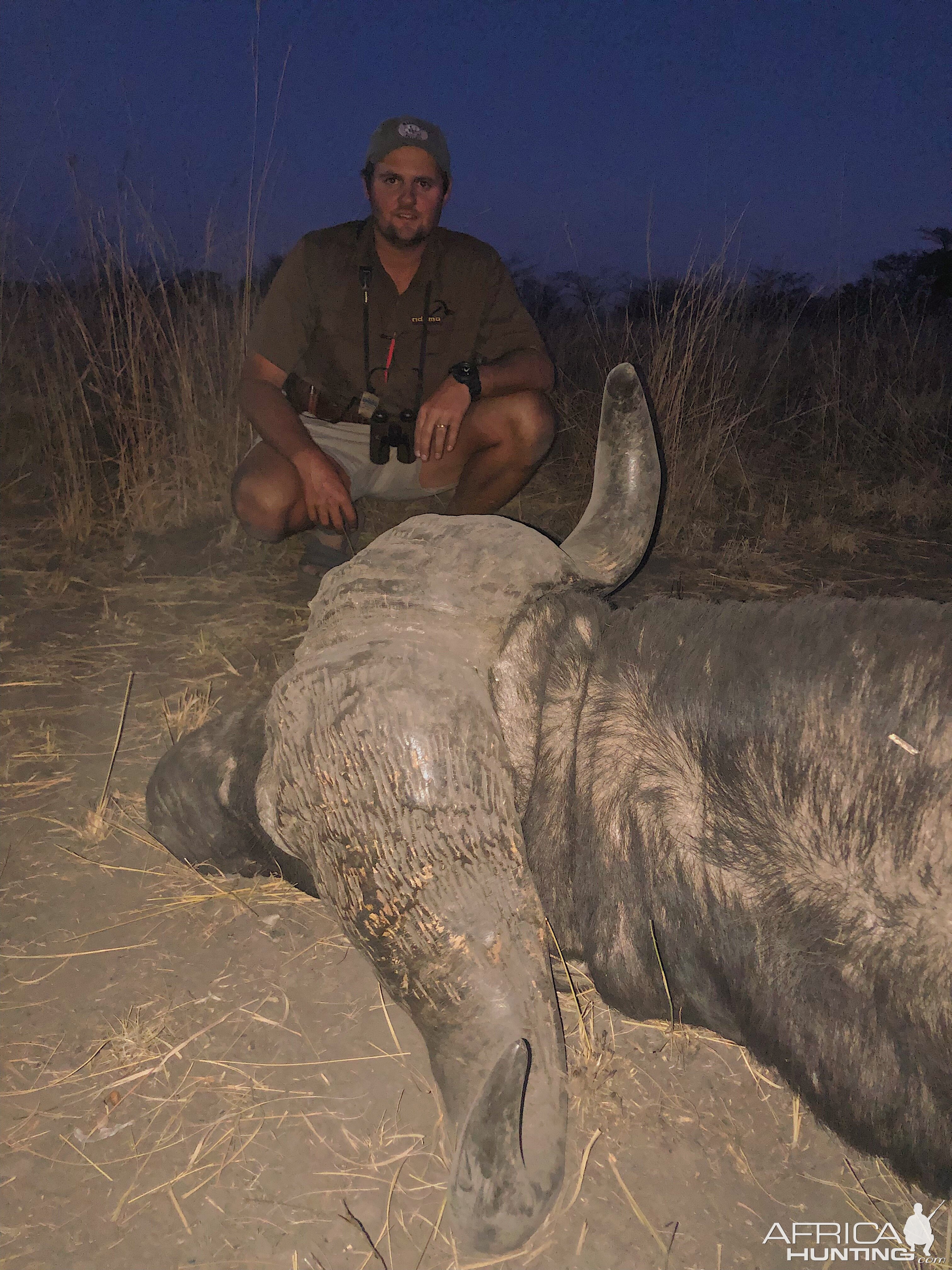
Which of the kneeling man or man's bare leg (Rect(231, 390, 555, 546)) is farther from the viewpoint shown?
man's bare leg (Rect(231, 390, 555, 546))

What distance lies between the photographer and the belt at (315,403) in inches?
146

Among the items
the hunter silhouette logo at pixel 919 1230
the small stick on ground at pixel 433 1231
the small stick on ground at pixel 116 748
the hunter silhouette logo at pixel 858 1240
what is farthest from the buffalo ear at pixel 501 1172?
the small stick on ground at pixel 116 748

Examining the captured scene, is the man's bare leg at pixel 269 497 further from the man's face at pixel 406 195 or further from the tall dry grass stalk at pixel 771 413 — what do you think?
the tall dry grass stalk at pixel 771 413

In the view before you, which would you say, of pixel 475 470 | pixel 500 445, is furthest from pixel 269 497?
pixel 500 445

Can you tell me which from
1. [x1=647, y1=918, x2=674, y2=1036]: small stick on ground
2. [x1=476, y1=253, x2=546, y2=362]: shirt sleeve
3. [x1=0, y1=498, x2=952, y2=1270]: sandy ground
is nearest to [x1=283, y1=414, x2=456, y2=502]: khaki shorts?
[x1=476, y1=253, x2=546, y2=362]: shirt sleeve

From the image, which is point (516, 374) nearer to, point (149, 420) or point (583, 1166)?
point (149, 420)

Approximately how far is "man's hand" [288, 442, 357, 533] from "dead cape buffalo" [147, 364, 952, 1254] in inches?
62.4

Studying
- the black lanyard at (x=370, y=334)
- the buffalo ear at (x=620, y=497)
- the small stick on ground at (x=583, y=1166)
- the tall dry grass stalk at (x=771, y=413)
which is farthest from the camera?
the tall dry grass stalk at (x=771, y=413)

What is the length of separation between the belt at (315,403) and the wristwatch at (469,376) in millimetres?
514

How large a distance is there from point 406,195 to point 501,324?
607mm

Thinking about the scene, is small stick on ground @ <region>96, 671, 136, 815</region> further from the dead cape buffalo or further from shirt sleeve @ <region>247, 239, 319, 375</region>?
shirt sleeve @ <region>247, 239, 319, 375</region>

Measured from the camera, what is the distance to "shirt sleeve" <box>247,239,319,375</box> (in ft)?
11.6

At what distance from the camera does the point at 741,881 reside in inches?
50.3

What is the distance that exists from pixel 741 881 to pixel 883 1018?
9.3 inches
